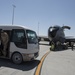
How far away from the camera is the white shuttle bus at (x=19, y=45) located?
9055 millimetres

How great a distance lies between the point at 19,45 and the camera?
9.25 metres

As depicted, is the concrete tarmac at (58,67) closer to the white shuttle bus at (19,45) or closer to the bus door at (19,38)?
the white shuttle bus at (19,45)

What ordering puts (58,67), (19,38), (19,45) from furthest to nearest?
(19,38)
(19,45)
(58,67)

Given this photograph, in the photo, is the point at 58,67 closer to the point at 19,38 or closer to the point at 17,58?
the point at 17,58

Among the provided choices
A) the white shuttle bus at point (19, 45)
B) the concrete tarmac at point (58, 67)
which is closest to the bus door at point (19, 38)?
the white shuttle bus at point (19, 45)

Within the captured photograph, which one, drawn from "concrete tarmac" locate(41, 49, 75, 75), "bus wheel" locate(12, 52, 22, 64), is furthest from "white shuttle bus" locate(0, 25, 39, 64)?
"concrete tarmac" locate(41, 49, 75, 75)

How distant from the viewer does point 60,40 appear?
2772 centimetres

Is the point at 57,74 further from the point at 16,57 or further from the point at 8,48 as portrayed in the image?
the point at 8,48

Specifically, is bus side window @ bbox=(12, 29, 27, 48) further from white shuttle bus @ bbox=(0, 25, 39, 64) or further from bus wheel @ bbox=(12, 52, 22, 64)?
bus wheel @ bbox=(12, 52, 22, 64)

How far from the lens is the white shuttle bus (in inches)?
357

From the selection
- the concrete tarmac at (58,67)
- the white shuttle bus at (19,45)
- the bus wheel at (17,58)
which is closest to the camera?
the concrete tarmac at (58,67)

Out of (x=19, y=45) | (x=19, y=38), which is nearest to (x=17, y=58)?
(x=19, y=45)

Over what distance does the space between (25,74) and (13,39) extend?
3.32 m

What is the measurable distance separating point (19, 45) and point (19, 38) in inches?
17.5
